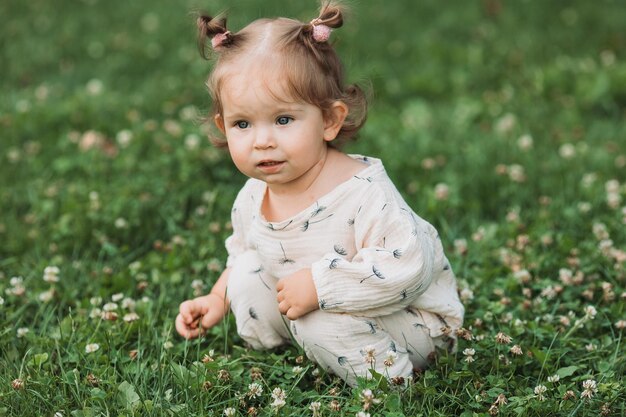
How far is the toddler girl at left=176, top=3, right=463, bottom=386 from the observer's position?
8.98 ft

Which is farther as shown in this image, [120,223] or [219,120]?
[120,223]

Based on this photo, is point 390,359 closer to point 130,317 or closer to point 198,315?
point 198,315

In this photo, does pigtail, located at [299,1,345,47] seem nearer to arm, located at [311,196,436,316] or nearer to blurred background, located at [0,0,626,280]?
blurred background, located at [0,0,626,280]

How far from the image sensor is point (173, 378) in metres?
2.88

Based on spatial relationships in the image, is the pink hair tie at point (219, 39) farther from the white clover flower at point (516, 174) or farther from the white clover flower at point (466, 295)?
the white clover flower at point (516, 174)

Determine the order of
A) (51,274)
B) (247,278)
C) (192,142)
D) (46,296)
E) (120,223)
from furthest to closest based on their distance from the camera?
(192,142)
(120,223)
(51,274)
(46,296)
(247,278)

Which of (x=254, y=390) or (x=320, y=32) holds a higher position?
(x=320, y=32)

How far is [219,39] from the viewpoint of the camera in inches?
111

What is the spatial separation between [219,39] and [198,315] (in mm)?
1011

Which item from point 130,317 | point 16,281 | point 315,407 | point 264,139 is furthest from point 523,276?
point 16,281

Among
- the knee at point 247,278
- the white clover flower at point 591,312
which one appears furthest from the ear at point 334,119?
the white clover flower at point 591,312

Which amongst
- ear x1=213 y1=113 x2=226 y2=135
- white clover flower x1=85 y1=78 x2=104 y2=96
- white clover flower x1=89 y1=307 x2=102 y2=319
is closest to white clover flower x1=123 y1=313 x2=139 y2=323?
white clover flower x1=89 y1=307 x2=102 y2=319

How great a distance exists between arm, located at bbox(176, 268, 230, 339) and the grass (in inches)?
3.2

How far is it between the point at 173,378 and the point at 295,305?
0.47 m
